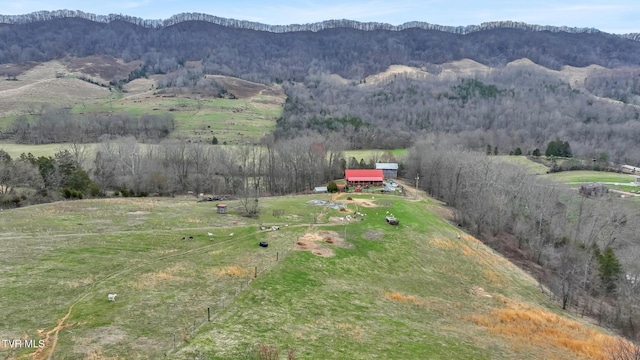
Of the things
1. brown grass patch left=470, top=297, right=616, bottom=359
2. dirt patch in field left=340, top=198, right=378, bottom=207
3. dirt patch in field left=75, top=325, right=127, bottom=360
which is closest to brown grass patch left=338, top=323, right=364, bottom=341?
brown grass patch left=470, top=297, right=616, bottom=359

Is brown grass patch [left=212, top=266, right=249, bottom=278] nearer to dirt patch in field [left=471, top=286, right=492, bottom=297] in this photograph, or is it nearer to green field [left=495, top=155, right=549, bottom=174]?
dirt patch in field [left=471, top=286, right=492, bottom=297]

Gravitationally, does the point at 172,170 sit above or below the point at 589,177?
above

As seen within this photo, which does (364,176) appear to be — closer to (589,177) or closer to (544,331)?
(544,331)

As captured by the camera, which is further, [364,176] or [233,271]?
[364,176]

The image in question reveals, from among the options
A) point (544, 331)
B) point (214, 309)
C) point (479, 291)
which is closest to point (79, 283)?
point (214, 309)

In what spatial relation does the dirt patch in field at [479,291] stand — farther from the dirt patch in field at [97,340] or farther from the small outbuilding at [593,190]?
the small outbuilding at [593,190]

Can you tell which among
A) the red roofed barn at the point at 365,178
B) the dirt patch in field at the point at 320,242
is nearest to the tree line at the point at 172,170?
the red roofed barn at the point at 365,178

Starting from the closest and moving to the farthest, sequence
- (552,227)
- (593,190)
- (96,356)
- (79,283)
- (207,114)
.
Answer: (96,356), (79,283), (552,227), (593,190), (207,114)
